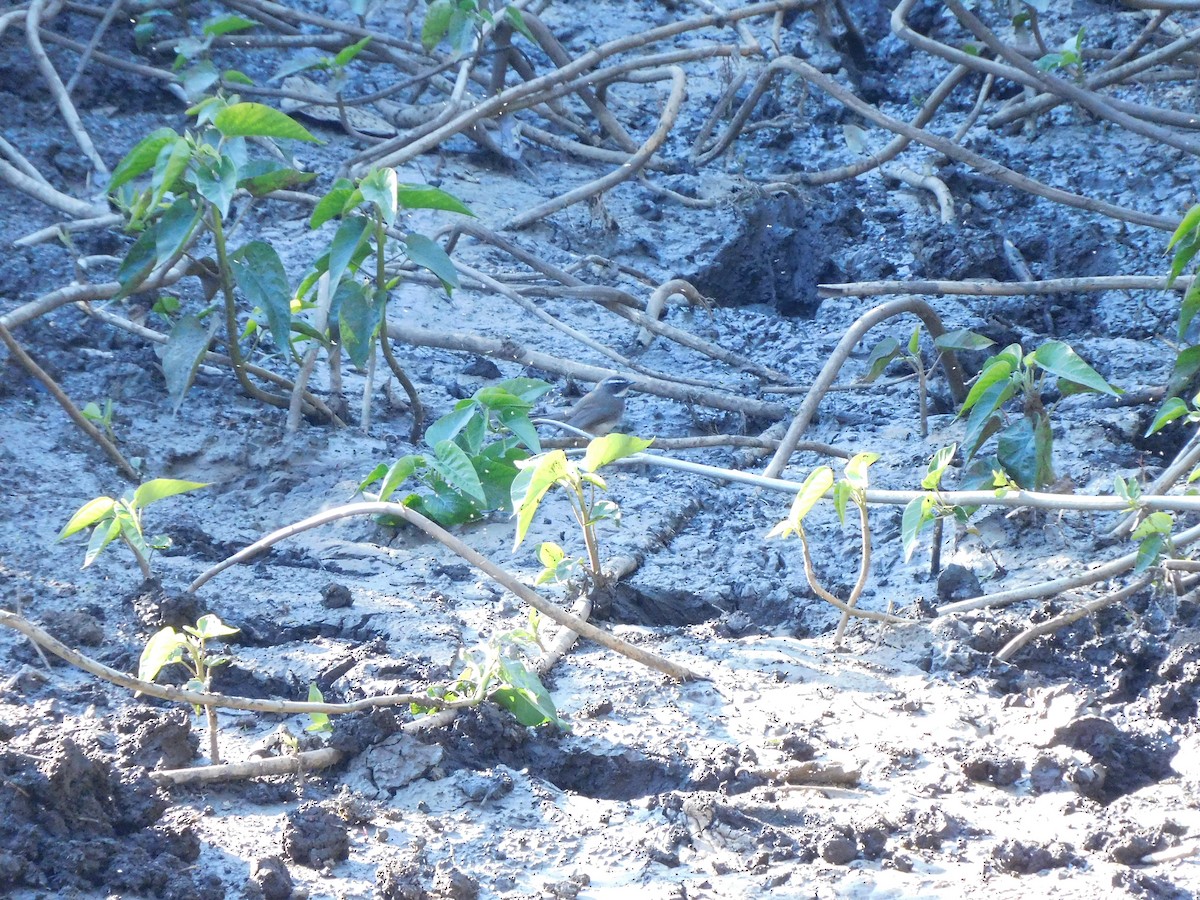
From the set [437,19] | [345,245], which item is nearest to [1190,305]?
[345,245]

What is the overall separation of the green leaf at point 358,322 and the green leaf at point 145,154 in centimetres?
63

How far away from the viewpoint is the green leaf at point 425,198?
3562mm

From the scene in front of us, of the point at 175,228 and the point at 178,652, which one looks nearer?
the point at 178,652

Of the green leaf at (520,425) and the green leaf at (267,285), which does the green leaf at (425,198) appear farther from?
the green leaf at (520,425)

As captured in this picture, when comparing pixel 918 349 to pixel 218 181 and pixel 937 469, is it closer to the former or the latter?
pixel 937 469

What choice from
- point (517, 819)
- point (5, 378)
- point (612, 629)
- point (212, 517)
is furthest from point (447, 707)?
point (5, 378)

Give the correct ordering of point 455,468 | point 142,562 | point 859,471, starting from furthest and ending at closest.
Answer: point 455,468 < point 142,562 < point 859,471

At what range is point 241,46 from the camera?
5.80 meters

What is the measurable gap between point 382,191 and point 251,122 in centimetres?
38

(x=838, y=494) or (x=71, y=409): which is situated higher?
(x=838, y=494)

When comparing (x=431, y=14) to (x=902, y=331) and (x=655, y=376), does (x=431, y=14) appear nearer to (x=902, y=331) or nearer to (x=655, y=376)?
(x=655, y=376)

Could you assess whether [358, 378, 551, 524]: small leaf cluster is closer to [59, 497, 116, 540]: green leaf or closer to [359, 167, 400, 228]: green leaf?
[359, 167, 400, 228]: green leaf

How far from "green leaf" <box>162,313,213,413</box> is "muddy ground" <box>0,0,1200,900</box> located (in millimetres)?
248

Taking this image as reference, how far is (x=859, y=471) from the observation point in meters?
2.68
